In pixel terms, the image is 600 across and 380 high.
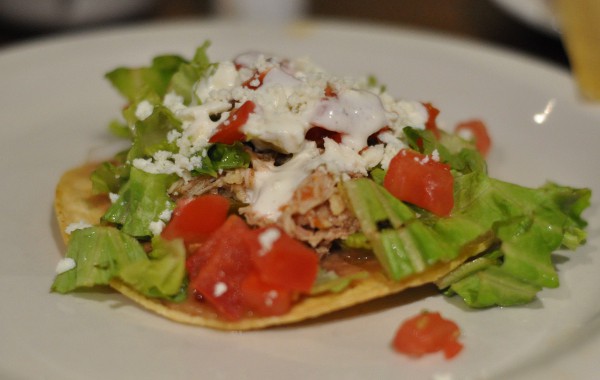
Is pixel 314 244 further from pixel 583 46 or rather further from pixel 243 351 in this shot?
pixel 583 46

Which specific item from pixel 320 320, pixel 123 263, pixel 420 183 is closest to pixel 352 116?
pixel 420 183

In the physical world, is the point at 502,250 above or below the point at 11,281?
above

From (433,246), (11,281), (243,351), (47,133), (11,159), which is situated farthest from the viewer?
(47,133)

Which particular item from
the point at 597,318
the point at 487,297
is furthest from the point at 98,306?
the point at 597,318

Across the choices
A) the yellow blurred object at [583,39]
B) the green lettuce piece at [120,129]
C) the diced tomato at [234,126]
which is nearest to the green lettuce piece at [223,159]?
the diced tomato at [234,126]

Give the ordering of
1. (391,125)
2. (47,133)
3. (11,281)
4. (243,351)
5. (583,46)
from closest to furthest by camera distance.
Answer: (243,351) < (11,281) < (391,125) < (47,133) < (583,46)

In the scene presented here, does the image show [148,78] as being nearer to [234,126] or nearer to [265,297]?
[234,126]

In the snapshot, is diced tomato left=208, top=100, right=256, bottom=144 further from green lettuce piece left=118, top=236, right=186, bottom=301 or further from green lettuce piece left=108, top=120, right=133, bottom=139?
green lettuce piece left=108, top=120, right=133, bottom=139
